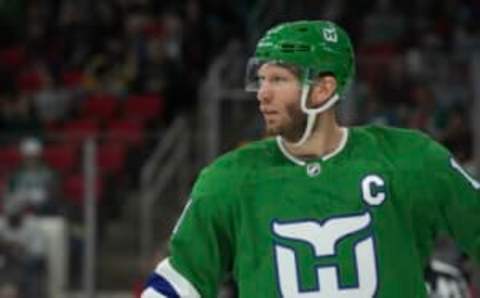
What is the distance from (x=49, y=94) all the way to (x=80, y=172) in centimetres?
227

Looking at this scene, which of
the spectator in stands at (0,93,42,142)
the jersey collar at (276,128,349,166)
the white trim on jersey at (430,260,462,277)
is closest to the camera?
the jersey collar at (276,128,349,166)

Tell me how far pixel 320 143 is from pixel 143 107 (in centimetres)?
823

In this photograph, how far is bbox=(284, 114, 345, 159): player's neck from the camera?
3793mm

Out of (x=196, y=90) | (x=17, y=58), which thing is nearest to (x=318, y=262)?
(x=196, y=90)

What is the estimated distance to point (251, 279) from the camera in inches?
147

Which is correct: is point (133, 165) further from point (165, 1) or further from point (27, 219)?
point (165, 1)

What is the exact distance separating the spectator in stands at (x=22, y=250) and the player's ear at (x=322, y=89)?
602cm

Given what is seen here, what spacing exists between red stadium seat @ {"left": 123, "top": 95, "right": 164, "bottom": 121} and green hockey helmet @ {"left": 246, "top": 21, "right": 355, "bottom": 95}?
8.01m

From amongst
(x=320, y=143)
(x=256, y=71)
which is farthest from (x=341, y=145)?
(x=256, y=71)

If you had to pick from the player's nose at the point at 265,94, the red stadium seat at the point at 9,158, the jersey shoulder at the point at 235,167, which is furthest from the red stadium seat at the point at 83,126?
the player's nose at the point at 265,94

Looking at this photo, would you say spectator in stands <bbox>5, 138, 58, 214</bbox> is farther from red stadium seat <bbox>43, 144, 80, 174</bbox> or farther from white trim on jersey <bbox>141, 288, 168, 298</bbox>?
white trim on jersey <bbox>141, 288, 168, 298</bbox>

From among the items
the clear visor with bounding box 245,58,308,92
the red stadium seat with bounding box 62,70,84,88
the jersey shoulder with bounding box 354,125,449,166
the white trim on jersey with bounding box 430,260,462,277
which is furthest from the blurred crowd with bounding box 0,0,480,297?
the clear visor with bounding box 245,58,308,92

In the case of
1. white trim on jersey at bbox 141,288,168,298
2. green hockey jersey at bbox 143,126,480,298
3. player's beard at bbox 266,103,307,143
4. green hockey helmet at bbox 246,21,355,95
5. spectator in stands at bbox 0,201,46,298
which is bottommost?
spectator in stands at bbox 0,201,46,298

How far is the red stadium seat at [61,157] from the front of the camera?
973 centimetres
